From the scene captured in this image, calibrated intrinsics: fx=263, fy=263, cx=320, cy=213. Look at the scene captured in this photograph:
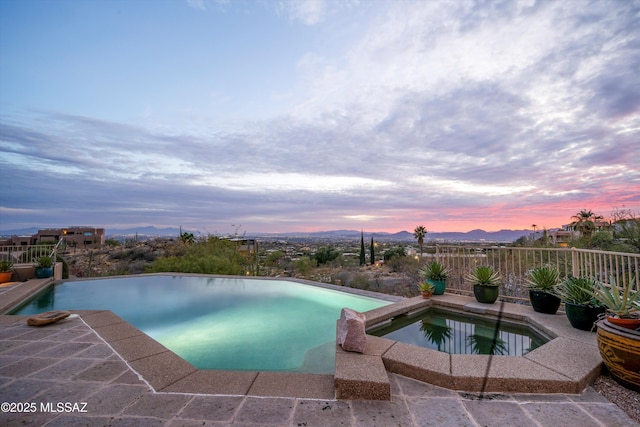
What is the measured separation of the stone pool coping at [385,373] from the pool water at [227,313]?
0.75m

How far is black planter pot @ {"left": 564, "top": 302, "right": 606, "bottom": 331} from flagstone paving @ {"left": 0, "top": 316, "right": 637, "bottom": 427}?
1442 millimetres

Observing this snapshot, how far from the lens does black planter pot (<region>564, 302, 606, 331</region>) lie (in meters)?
3.02

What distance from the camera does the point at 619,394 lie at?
1.93 metres

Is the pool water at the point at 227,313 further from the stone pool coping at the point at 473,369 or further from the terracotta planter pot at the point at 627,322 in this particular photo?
the terracotta planter pot at the point at 627,322

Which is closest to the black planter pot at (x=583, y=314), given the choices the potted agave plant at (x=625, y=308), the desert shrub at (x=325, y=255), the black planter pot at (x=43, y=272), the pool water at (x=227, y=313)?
the potted agave plant at (x=625, y=308)

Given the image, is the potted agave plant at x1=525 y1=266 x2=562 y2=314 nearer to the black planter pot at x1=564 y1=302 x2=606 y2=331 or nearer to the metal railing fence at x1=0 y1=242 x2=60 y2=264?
the black planter pot at x1=564 y1=302 x2=606 y2=331

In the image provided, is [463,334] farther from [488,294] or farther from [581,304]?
[581,304]

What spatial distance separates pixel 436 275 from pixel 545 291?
1631mm

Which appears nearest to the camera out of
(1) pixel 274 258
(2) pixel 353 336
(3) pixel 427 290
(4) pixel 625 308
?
(4) pixel 625 308

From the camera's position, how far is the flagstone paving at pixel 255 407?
164cm

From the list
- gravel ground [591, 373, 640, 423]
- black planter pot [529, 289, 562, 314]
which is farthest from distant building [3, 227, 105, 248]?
gravel ground [591, 373, 640, 423]

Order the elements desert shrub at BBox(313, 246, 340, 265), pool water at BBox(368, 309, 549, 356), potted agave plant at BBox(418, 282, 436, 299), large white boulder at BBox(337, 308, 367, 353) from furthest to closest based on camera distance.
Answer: desert shrub at BBox(313, 246, 340, 265) → potted agave plant at BBox(418, 282, 436, 299) → pool water at BBox(368, 309, 549, 356) → large white boulder at BBox(337, 308, 367, 353)

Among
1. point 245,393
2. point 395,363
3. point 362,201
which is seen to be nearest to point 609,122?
point 395,363

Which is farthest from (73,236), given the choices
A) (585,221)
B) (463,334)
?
(585,221)
